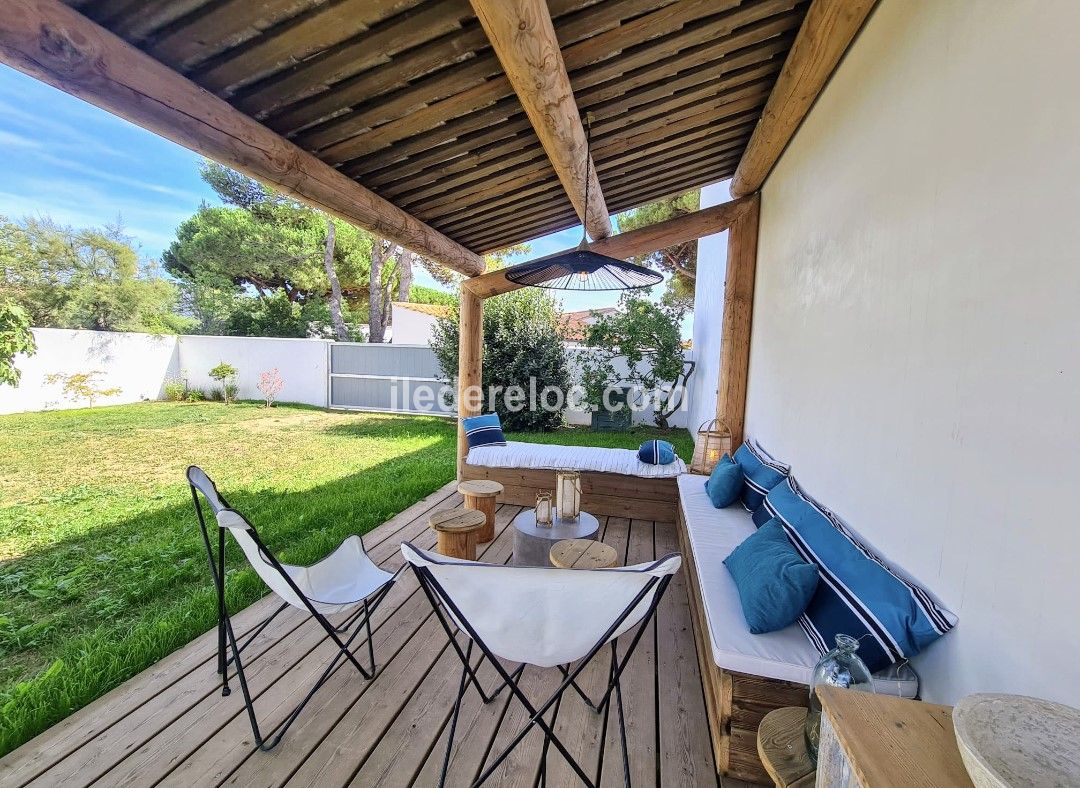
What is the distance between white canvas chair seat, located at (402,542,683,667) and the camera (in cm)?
126

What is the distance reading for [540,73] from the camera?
1.76 metres

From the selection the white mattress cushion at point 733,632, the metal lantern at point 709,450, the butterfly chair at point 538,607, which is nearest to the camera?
the butterfly chair at point 538,607

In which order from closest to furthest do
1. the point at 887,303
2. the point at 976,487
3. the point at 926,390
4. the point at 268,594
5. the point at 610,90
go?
1. the point at 976,487
2. the point at 926,390
3. the point at 887,303
4. the point at 610,90
5. the point at 268,594

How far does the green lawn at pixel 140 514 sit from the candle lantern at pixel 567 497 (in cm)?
158

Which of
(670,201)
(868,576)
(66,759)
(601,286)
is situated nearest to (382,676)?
(66,759)

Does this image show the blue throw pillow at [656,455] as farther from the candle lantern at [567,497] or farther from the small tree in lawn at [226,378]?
the small tree in lawn at [226,378]

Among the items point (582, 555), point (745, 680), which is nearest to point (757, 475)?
point (582, 555)

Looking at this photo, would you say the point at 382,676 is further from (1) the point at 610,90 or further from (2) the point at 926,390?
(1) the point at 610,90

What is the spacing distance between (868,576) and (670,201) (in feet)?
24.7

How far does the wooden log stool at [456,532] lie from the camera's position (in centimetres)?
267

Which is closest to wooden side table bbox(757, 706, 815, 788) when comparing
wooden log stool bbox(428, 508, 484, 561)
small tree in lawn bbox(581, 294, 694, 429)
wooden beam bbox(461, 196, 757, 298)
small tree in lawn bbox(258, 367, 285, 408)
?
wooden log stool bbox(428, 508, 484, 561)

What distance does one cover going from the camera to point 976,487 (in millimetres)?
1124

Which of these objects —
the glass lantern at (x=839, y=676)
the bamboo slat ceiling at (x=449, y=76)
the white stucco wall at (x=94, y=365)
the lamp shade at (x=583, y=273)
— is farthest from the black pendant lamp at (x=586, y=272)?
the white stucco wall at (x=94, y=365)

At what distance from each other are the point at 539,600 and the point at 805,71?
2598 millimetres
